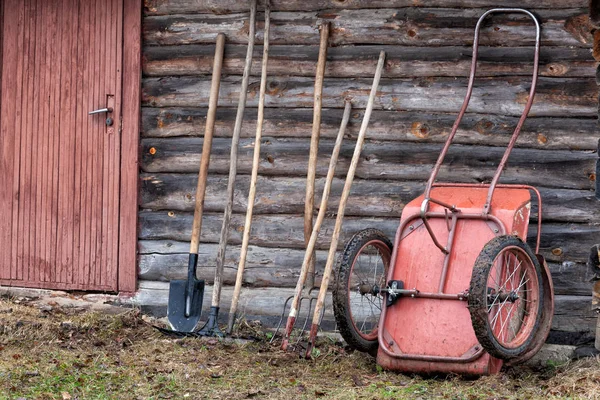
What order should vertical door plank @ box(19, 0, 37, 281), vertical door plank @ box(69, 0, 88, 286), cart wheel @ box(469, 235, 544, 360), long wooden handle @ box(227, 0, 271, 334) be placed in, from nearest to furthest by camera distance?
cart wheel @ box(469, 235, 544, 360), long wooden handle @ box(227, 0, 271, 334), vertical door plank @ box(69, 0, 88, 286), vertical door plank @ box(19, 0, 37, 281)

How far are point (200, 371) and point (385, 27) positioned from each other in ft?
8.69

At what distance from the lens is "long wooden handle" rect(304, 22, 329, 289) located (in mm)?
6473

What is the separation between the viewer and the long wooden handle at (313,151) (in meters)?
6.47

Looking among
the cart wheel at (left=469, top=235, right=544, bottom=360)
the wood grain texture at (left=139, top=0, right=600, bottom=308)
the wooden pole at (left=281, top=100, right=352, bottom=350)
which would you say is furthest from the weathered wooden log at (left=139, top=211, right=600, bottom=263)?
the cart wheel at (left=469, top=235, right=544, bottom=360)

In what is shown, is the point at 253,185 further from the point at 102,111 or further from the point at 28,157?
the point at 28,157

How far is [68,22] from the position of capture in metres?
7.25

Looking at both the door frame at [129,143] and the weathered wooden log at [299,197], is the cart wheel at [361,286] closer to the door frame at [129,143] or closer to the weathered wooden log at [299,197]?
the weathered wooden log at [299,197]

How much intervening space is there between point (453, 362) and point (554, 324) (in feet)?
3.81

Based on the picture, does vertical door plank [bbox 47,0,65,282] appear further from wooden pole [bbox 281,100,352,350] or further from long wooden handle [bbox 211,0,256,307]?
wooden pole [bbox 281,100,352,350]

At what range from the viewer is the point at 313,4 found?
267 inches

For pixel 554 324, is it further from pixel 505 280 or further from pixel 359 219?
pixel 359 219

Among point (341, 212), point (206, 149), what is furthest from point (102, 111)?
point (341, 212)

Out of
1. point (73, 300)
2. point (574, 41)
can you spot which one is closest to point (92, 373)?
point (73, 300)

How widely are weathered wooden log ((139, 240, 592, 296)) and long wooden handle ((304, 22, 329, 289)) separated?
0.30 meters
